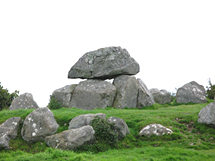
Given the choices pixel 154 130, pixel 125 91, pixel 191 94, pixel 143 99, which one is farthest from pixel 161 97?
pixel 154 130

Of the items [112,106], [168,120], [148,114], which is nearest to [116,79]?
[112,106]

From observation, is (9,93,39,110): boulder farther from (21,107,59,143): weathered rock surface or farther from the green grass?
(21,107,59,143): weathered rock surface

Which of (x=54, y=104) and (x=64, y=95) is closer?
(x=54, y=104)

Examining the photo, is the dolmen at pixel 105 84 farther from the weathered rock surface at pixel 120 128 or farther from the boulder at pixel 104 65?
the weathered rock surface at pixel 120 128

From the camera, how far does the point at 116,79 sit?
89.6ft

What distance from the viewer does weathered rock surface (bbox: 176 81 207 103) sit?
93.0ft

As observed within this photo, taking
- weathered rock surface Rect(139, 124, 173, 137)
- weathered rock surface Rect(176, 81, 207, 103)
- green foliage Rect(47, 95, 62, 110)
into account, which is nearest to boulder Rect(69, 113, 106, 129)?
weathered rock surface Rect(139, 124, 173, 137)

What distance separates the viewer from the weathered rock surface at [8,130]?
1493 centimetres

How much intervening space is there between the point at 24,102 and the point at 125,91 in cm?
1222

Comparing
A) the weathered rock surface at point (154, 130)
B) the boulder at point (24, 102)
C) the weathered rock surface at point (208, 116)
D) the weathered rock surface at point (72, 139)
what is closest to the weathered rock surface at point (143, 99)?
the weathered rock surface at point (208, 116)

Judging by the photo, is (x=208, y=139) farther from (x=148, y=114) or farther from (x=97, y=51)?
(x=97, y=51)

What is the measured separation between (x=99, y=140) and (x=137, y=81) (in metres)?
14.9

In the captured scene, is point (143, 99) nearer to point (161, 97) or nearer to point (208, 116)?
point (161, 97)

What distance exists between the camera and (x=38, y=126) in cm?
1602
